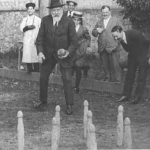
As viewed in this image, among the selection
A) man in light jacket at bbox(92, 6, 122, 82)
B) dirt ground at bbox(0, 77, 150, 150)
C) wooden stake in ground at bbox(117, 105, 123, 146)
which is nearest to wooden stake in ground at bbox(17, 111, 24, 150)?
dirt ground at bbox(0, 77, 150, 150)

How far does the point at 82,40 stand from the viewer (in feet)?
48.0

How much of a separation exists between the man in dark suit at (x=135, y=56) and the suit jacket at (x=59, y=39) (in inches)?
41.8

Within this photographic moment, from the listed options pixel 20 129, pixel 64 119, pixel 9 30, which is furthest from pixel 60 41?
pixel 9 30

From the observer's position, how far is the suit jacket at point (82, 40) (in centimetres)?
1454

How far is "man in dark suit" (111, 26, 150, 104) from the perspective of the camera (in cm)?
1297

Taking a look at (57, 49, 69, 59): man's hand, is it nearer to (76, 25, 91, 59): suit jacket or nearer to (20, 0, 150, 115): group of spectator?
(20, 0, 150, 115): group of spectator

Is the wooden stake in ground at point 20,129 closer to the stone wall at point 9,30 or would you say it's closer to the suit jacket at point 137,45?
the suit jacket at point 137,45

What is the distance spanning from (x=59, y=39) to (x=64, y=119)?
1.56m

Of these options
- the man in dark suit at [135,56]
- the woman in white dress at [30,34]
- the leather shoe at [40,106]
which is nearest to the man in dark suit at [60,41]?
the leather shoe at [40,106]

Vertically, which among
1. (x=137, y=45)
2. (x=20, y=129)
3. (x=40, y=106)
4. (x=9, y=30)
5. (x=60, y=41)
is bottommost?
(x=9, y=30)

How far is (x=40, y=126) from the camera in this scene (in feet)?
36.3

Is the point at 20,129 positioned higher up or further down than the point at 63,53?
further down

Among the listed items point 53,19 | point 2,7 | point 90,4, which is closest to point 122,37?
point 53,19

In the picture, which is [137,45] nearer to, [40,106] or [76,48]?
[76,48]
